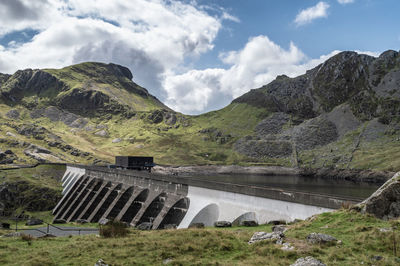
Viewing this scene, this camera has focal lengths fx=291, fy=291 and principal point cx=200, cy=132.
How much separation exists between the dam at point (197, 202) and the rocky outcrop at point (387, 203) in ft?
10.7

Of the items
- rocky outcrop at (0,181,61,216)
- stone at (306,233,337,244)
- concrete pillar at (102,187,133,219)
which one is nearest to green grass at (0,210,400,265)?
stone at (306,233,337,244)

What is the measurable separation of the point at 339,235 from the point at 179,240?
754cm

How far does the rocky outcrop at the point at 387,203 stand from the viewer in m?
14.7

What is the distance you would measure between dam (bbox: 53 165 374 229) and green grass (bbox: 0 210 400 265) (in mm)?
4991

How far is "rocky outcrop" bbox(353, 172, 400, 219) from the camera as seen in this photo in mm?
14664

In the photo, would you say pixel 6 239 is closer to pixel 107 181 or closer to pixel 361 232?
pixel 361 232

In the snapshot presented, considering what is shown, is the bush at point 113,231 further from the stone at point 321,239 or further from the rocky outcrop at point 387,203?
the rocky outcrop at point 387,203

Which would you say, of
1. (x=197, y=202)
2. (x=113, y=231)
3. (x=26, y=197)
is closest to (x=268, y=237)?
(x=113, y=231)

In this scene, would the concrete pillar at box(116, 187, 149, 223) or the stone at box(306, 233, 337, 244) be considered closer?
the stone at box(306, 233, 337, 244)

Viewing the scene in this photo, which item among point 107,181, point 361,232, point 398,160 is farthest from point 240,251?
point 398,160

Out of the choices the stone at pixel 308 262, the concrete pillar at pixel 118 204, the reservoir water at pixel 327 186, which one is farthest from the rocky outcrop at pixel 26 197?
the stone at pixel 308 262

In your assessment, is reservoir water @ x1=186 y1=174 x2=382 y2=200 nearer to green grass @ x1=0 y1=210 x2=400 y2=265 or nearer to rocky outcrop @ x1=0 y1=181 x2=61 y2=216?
green grass @ x1=0 y1=210 x2=400 y2=265

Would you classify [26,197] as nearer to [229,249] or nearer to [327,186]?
[229,249]

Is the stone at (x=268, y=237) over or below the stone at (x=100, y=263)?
over
